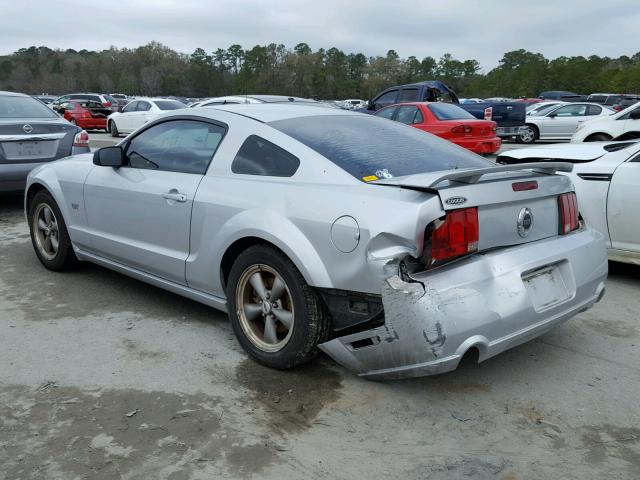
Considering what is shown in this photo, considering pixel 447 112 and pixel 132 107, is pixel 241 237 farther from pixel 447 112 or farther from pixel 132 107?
pixel 132 107

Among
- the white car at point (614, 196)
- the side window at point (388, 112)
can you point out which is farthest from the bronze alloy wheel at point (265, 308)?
the side window at point (388, 112)

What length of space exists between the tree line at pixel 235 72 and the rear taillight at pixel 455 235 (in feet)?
326

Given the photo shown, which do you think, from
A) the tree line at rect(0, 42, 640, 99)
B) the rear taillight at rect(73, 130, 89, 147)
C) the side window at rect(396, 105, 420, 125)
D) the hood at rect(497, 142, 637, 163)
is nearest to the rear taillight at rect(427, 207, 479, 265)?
the hood at rect(497, 142, 637, 163)

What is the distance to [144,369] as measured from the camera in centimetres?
348

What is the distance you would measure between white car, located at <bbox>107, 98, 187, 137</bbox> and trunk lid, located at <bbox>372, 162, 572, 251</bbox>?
60.9ft

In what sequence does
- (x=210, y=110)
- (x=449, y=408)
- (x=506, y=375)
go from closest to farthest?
(x=449, y=408) < (x=506, y=375) < (x=210, y=110)

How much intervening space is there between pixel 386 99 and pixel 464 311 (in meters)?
15.3

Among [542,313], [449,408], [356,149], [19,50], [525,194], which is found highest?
[19,50]

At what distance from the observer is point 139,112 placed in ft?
70.3

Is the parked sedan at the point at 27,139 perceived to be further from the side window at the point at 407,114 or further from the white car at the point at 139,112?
the white car at the point at 139,112

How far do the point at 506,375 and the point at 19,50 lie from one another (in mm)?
161648

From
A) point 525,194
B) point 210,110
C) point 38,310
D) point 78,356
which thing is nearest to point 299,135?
point 210,110

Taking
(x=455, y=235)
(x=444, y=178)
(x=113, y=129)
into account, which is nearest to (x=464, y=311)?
(x=455, y=235)

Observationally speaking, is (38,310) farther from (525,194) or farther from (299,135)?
(525,194)
